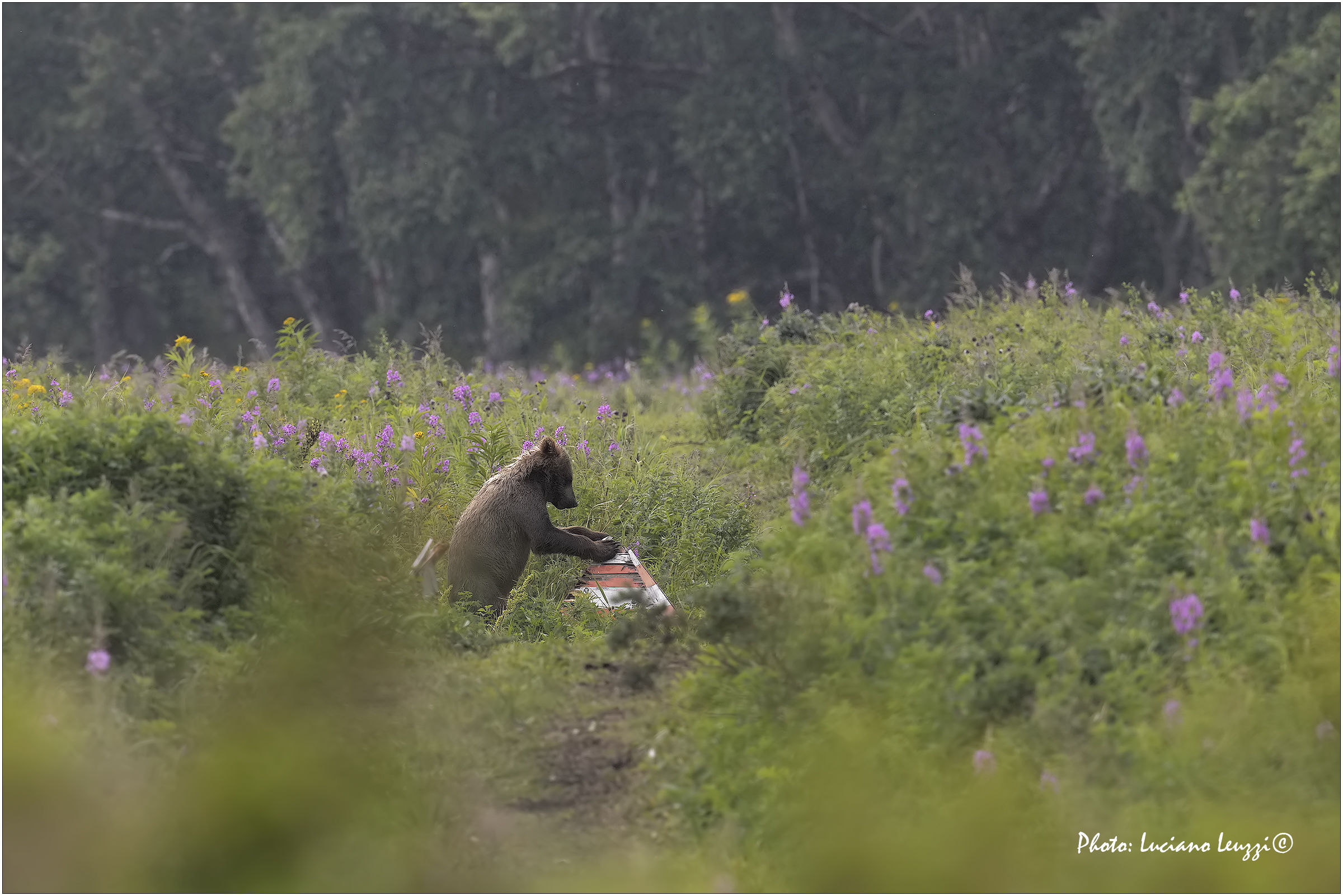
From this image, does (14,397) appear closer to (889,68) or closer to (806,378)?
(806,378)

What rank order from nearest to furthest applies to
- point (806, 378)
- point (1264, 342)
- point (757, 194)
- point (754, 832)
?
point (754, 832), point (1264, 342), point (806, 378), point (757, 194)

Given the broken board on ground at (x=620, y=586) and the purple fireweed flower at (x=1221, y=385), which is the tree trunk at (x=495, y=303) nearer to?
the broken board on ground at (x=620, y=586)

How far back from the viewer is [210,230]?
36.7 meters

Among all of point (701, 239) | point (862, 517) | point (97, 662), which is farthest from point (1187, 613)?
point (701, 239)

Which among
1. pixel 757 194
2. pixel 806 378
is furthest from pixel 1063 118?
pixel 806 378

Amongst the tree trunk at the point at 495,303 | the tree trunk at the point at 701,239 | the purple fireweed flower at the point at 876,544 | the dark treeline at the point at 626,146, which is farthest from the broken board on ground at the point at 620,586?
the tree trunk at the point at 495,303

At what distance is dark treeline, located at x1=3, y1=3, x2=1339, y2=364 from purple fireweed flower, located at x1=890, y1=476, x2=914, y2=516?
2308 centimetres

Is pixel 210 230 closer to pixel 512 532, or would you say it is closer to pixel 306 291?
pixel 306 291

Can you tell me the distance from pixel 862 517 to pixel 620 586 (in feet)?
10.5

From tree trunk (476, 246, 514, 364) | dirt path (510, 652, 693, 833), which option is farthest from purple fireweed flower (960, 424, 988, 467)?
tree trunk (476, 246, 514, 364)

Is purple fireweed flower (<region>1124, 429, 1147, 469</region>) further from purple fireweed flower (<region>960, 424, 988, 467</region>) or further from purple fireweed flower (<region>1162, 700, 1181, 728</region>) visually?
purple fireweed flower (<region>1162, 700, 1181, 728</region>)

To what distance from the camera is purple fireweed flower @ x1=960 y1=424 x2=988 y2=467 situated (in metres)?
6.02

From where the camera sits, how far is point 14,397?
9164mm

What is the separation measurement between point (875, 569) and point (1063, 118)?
A: 2799 centimetres
